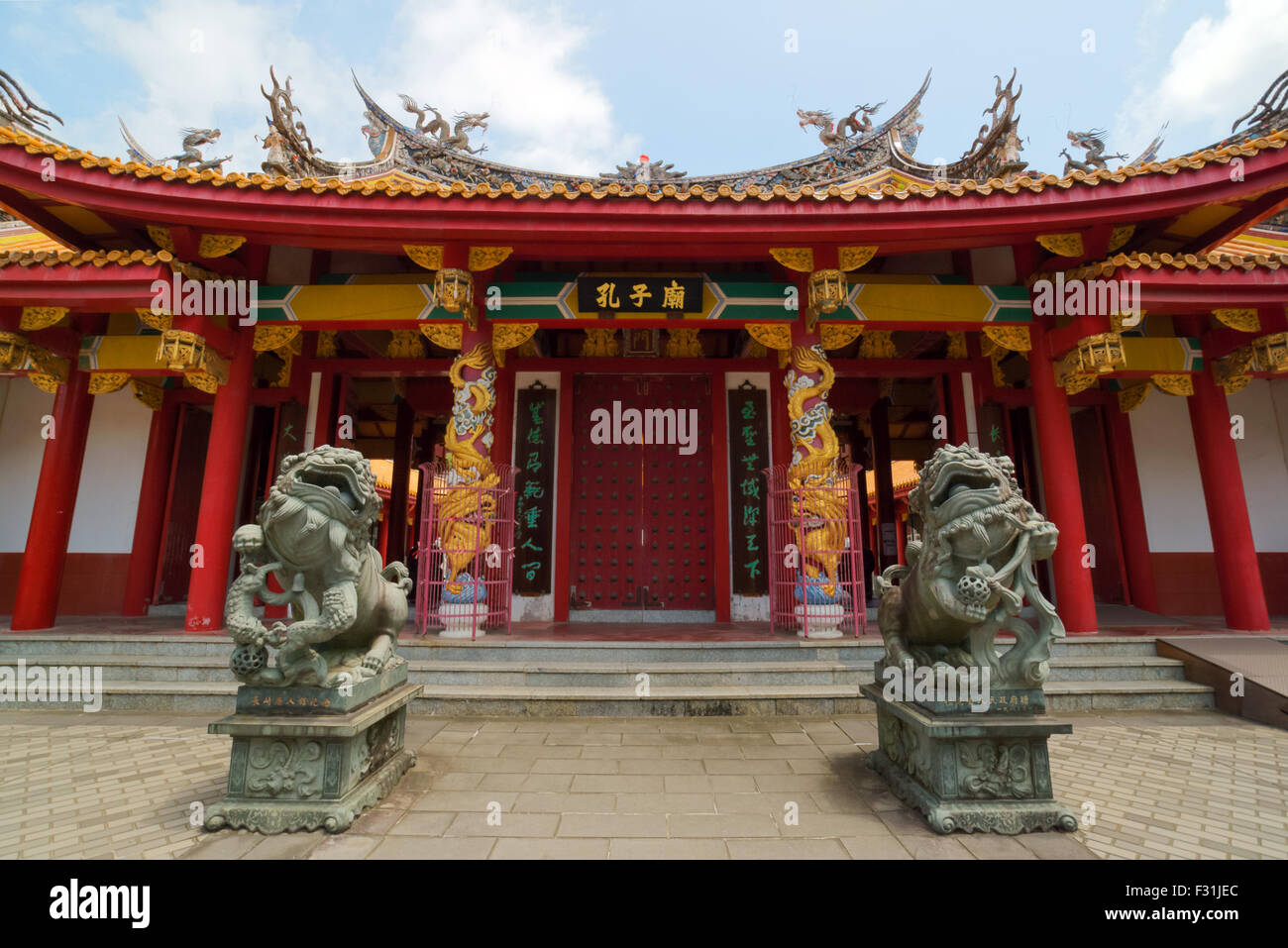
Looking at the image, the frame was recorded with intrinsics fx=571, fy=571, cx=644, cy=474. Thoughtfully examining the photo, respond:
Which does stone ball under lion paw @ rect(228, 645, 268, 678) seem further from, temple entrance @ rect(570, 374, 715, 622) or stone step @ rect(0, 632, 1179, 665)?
temple entrance @ rect(570, 374, 715, 622)

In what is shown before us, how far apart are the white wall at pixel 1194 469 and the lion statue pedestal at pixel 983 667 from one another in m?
7.36

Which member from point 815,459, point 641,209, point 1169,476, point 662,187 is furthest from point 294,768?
point 1169,476

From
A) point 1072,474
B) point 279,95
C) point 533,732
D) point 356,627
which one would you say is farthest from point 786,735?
point 279,95

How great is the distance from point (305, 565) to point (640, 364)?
19.9ft

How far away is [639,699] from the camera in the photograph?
474 cm

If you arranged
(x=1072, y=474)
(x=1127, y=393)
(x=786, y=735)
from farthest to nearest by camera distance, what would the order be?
(x=1127, y=393) → (x=1072, y=474) → (x=786, y=735)

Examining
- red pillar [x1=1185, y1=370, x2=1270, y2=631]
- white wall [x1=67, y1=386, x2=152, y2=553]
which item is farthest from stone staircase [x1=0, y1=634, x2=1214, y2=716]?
white wall [x1=67, y1=386, x2=152, y2=553]

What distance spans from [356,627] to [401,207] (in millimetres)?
4498

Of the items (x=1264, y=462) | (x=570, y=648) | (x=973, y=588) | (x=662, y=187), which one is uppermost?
(x=662, y=187)

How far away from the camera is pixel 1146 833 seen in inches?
105

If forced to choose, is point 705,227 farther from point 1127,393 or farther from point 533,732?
point 1127,393

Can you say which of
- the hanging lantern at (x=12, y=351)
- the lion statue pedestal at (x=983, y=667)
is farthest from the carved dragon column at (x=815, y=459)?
the hanging lantern at (x=12, y=351)

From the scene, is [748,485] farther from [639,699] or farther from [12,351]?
[12,351]

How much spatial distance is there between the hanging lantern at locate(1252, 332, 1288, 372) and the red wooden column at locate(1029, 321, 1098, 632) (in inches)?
80.6
